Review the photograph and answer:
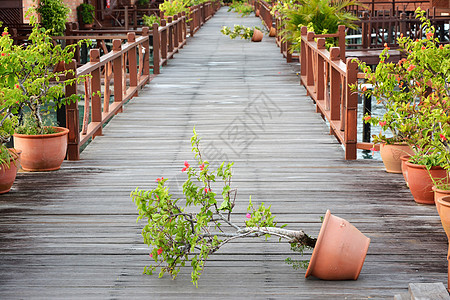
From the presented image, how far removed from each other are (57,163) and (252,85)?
5.74 metres

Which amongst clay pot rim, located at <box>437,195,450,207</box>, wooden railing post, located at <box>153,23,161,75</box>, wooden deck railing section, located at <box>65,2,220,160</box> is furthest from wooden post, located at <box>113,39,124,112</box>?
clay pot rim, located at <box>437,195,450,207</box>

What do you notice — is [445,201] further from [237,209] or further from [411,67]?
[411,67]

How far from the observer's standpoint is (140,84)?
1130cm

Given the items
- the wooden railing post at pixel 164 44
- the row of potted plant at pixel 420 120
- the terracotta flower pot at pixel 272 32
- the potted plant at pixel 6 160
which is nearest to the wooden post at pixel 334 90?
the row of potted plant at pixel 420 120

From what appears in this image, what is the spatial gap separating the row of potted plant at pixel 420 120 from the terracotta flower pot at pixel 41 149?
8.66 feet

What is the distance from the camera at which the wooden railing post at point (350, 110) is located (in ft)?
22.0

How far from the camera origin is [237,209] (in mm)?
5363

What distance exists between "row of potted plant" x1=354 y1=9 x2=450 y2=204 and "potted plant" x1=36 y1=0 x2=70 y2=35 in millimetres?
13300

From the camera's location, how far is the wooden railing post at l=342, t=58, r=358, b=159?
671cm

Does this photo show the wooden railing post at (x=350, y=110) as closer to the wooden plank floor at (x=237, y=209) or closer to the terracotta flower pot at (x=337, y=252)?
the wooden plank floor at (x=237, y=209)

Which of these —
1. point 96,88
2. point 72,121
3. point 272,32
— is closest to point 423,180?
point 72,121

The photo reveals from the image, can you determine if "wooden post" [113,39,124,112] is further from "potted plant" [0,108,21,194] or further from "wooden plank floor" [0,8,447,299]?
"potted plant" [0,108,21,194]

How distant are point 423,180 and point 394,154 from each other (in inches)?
37.3

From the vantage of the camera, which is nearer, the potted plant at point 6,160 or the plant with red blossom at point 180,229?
the plant with red blossom at point 180,229
